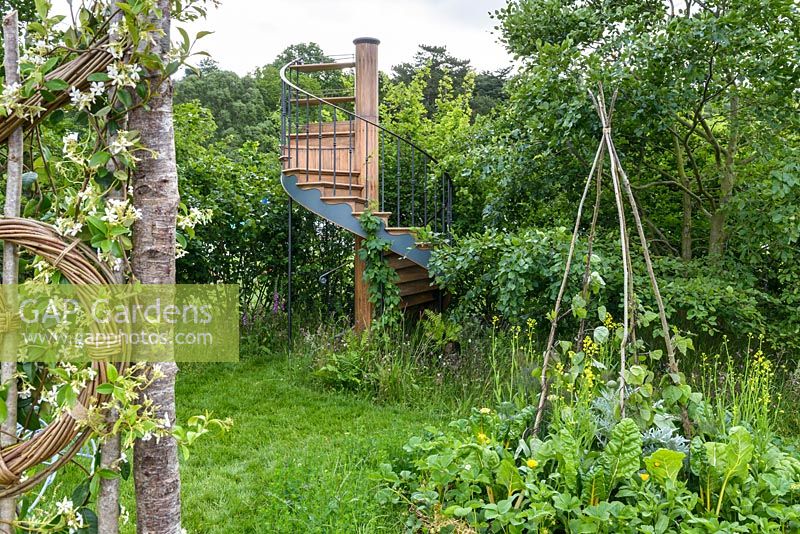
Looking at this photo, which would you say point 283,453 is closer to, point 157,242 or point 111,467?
point 111,467

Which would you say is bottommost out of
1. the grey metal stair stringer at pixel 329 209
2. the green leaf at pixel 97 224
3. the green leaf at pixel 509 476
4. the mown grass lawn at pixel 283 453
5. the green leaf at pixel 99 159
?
the mown grass lawn at pixel 283 453

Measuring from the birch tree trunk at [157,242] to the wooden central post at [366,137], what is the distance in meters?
3.87

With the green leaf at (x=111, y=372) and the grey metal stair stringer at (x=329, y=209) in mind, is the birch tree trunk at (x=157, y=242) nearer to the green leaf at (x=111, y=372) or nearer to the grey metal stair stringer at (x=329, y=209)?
the green leaf at (x=111, y=372)

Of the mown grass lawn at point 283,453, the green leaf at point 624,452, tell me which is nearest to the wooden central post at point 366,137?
the mown grass lawn at point 283,453

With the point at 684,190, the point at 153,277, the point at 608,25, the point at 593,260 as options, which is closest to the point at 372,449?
the point at 593,260

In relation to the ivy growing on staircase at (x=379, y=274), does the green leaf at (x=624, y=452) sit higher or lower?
lower

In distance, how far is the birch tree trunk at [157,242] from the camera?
48.1 inches

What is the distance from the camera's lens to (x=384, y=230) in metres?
5.09

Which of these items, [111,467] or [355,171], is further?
[355,171]

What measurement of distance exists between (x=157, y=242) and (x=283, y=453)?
7.76ft

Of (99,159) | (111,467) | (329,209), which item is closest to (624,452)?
(111,467)

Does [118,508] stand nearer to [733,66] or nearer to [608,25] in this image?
[733,66]

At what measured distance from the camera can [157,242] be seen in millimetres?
1237

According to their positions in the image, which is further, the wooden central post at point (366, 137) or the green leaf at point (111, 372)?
the wooden central post at point (366, 137)
